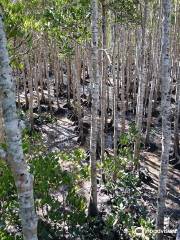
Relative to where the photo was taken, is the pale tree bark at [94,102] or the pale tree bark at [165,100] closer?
the pale tree bark at [165,100]

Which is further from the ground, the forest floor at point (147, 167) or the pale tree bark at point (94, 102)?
the pale tree bark at point (94, 102)

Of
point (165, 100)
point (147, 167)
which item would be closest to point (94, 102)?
point (165, 100)

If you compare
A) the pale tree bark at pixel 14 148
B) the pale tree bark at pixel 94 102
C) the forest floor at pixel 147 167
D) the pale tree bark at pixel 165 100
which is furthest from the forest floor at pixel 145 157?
the pale tree bark at pixel 14 148

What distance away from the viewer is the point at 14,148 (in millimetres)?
4172

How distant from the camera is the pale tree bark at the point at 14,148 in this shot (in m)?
3.98

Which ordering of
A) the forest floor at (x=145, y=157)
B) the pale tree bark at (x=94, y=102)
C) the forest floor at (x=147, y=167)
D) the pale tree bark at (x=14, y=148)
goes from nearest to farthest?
the pale tree bark at (x=14, y=148) → the pale tree bark at (x=94, y=102) → the forest floor at (x=147, y=167) → the forest floor at (x=145, y=157)

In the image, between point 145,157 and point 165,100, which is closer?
point 165,100

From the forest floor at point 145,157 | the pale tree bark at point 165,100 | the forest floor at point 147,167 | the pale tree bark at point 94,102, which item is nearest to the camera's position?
the pale tree bark at point 165,100

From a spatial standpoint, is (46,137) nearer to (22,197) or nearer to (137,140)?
(137,140)

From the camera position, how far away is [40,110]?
19594 mm

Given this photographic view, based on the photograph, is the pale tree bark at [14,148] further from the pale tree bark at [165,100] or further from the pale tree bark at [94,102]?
the pale tree bark at [94,102]

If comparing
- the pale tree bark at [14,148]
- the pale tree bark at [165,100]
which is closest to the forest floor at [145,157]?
the pale tree bark at [165,100]

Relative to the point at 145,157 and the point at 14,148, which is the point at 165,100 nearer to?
the point at 14,148

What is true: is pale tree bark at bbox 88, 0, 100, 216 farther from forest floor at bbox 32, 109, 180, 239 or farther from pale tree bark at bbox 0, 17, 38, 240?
pale tree bark at bbox 0, 17, 38, 240
